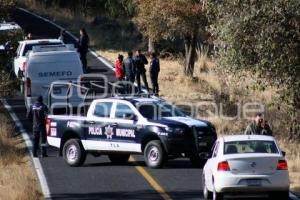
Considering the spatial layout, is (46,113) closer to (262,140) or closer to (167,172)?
(167,172)

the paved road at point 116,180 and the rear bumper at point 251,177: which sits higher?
the rear bumper at point 251,177

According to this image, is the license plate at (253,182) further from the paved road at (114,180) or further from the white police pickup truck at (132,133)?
the white police pickup truck at (132,133)

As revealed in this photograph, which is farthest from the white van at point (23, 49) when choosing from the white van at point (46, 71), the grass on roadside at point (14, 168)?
the white van at point (46, 71)

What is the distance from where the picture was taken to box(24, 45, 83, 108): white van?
30.3 metres

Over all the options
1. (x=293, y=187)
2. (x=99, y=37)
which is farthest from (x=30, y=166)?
(x=99, y=37)

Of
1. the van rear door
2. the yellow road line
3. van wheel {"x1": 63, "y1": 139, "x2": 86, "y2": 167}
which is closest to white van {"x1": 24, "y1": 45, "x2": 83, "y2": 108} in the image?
the van rear door

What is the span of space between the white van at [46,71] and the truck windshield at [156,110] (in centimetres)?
642

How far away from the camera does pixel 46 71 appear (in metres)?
30.5

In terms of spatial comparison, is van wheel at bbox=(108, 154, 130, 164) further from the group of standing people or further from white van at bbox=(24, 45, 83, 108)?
the group of standing people

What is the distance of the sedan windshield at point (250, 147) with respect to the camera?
18562 millimetres

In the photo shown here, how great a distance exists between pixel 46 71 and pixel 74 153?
6.51m

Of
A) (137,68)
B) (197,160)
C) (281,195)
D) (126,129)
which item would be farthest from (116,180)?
(137,68)

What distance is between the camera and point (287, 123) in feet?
92.7

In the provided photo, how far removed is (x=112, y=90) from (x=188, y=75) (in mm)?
6283
